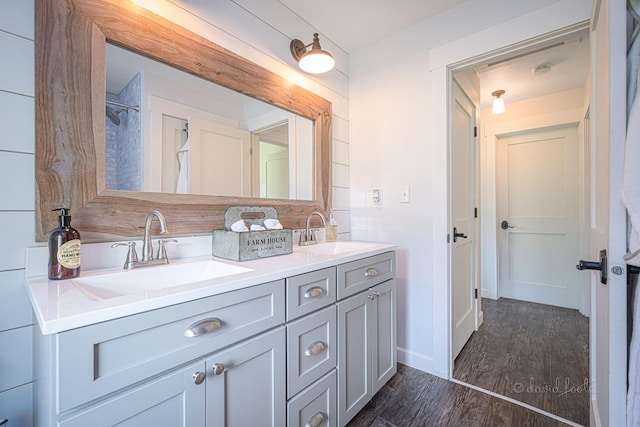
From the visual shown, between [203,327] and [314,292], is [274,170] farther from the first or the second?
[203,327]

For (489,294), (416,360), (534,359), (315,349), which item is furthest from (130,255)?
(489,294)

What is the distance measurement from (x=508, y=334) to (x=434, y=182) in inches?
65.4

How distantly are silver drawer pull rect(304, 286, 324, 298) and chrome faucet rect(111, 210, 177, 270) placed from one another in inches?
22.9

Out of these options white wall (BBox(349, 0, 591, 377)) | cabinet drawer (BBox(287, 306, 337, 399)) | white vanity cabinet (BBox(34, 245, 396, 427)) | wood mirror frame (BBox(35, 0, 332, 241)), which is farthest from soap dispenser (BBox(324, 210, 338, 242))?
wood mirror frame (BBox(35, 0, 332, 241))

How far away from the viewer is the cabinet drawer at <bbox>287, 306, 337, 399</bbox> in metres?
1.02

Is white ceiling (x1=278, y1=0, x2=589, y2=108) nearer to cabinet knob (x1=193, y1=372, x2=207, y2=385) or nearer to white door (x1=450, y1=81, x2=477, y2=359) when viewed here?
white door (x1=450, y1=81, x2=477, y2=359)

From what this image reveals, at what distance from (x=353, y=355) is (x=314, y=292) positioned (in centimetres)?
48

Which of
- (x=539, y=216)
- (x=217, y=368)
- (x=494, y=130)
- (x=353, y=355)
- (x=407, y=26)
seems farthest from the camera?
(x=494, y=130)

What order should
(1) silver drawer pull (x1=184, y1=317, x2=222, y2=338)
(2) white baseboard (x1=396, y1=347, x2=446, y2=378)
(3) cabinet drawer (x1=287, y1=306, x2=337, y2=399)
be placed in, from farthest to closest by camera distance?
(2) white baseboard (x1=396, y1=347, x2=446, y2=378) → (3) cabinet drawer (x1=287, y1=306, x2=337, y2=399) → (1) silver drawer pull (x1=184, y1=317, x2=222, y2=338)

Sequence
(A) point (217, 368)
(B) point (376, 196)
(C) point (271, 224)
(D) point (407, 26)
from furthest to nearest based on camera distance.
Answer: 1. (B) point (376, 196)
2. (D) point (407, 26)
3. (C) point (271, 224)
4. (A) point (217, 368)

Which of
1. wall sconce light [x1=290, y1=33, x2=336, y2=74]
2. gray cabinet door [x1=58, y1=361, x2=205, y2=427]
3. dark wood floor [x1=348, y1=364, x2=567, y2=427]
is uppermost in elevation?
wall sconce light [x1=290, y1=33, x2=336, y2=74]

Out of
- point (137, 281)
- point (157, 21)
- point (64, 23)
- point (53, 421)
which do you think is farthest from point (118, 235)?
point (157, 21)

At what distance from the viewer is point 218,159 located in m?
1.41

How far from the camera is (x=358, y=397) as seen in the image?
138 cm
